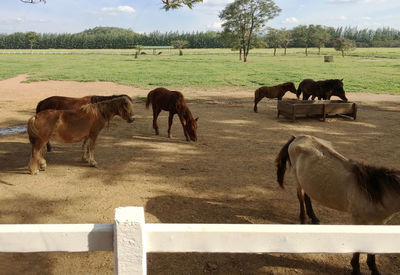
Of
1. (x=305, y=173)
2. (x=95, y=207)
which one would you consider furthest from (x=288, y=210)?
(x=95, y=207)

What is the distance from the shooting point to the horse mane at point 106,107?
7.15m

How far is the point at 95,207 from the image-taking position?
527cm

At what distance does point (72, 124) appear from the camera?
678 centimetres

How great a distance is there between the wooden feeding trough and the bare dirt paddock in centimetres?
36

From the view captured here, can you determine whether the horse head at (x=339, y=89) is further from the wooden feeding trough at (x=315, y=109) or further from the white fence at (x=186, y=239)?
the white fence at (x=186, y=239)

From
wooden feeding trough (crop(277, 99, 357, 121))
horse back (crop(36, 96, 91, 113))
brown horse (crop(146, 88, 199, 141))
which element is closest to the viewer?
horse back (crop(36, 96, 91, 113))

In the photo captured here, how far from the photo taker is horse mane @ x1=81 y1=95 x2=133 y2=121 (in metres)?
7.15

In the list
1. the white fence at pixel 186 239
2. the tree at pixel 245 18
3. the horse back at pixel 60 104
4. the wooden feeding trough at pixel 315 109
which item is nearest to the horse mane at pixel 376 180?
the white fence at pixel 186 239

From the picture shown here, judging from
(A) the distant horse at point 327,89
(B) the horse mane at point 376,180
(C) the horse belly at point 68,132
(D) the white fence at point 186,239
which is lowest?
(C) the horse belly at point 68,132

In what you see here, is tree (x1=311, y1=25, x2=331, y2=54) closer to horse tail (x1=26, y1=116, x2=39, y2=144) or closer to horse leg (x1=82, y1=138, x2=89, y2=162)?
horse leg (x1=82, y1=138, x2=89, y2=162)

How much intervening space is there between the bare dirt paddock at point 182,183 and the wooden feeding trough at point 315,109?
0.36m

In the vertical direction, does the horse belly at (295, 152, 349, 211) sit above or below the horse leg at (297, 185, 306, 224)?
above

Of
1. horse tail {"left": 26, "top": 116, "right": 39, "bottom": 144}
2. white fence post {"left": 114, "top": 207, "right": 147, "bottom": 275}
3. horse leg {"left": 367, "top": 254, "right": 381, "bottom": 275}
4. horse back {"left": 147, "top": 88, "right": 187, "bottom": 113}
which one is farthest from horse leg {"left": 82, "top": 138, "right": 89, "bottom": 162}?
white fence post {"left": 114, "top": 207, "right": 147, "bottom": 275}

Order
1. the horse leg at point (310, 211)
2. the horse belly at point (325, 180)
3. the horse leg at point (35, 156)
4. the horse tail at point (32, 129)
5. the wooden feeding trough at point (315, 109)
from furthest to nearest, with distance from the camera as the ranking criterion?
the wooden feeding trough at point (315, 109) < the horse leg at point (35, 156) < the horse tail at point (32, 129) < the horse leg at point (310, 211) < the horse belly at point (325, 180)
